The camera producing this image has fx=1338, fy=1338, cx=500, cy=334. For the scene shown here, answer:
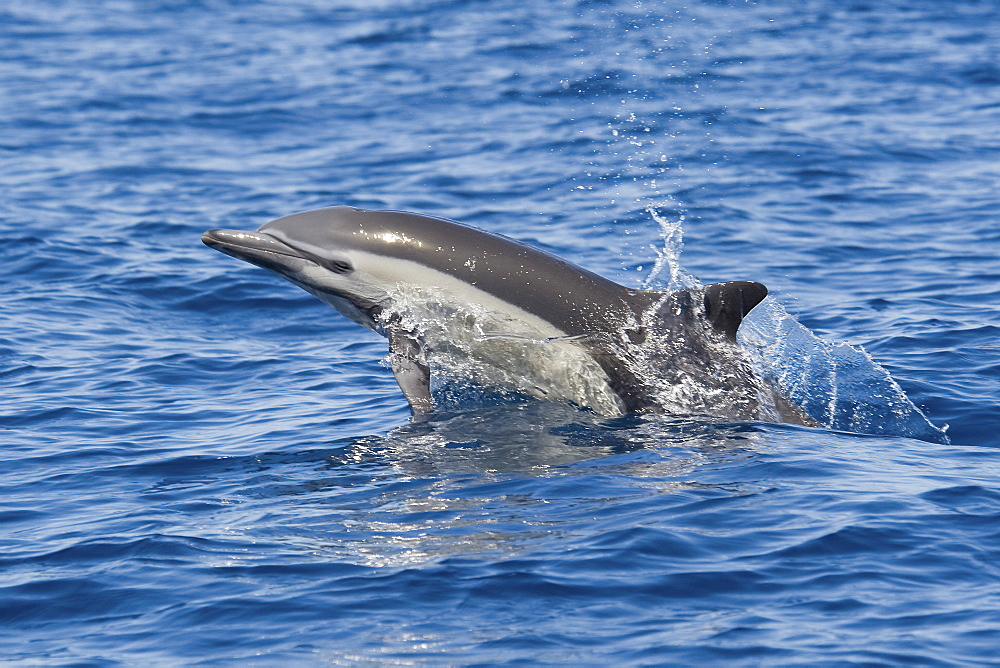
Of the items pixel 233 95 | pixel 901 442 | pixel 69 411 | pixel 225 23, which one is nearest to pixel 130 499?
pixel 69 411

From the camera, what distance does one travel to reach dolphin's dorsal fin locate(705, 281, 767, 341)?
391 inches

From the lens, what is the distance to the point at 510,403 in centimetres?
1079

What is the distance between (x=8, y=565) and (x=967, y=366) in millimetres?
8271

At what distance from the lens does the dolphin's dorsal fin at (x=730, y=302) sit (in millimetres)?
9930

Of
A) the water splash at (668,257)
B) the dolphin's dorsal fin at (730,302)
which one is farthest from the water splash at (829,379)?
the water splash at (668,257)

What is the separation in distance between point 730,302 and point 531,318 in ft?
4.94

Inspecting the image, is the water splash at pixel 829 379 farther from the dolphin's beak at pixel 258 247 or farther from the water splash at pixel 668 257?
the dolphin's beak at pixel 258 247

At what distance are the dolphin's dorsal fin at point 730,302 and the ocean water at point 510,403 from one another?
0.78m

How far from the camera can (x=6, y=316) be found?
14242 millimetres

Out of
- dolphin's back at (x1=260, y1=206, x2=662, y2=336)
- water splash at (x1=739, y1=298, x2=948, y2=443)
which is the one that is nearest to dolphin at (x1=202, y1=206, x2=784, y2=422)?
dolphin's back at (x1=260, y1=206, x2=662, y2=336)

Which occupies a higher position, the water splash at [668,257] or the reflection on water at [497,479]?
the water splash at [668,257]

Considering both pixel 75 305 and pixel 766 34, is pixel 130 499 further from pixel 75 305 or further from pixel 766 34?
pixel 766 34

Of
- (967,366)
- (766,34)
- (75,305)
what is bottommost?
(967,366)

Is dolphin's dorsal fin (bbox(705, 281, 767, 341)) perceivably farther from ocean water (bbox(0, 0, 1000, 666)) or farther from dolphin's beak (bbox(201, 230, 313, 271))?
dolphin's beak (bbox(201, 230, 313, 271))
